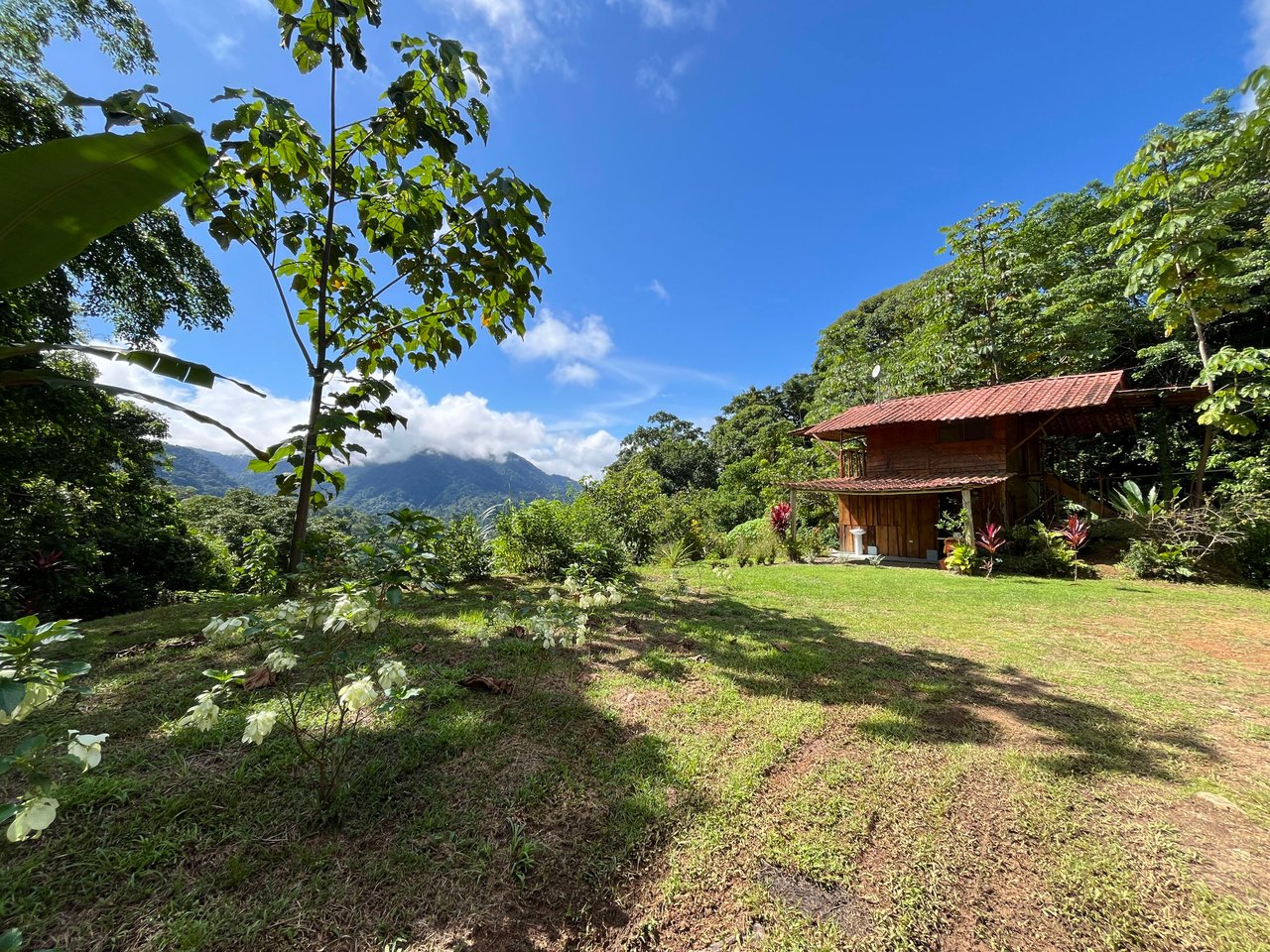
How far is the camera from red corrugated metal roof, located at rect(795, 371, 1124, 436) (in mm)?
12047

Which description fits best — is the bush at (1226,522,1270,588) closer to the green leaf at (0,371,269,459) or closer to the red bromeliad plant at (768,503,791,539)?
the red bromeliad plant at (768,503,791,539)

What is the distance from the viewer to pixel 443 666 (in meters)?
3.86

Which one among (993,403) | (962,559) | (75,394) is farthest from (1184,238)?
(75,394)

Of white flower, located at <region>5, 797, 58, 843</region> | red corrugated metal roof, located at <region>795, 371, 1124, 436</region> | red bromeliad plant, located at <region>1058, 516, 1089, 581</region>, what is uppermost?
red corrugated metal roof, located at <region>795, 371, 1124, 436</region>

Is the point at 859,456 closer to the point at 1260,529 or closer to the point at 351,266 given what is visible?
the point at 1260,529

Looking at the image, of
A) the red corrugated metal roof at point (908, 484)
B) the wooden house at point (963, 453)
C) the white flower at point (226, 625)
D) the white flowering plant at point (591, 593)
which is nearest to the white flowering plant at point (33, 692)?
the white flower at point (226, 625)

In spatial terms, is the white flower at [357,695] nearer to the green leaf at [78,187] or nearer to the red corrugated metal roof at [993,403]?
the green leaf at [78,187]

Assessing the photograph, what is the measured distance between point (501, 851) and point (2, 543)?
10083 millimetres

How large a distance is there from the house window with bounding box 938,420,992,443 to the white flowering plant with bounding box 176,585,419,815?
54.4 feet

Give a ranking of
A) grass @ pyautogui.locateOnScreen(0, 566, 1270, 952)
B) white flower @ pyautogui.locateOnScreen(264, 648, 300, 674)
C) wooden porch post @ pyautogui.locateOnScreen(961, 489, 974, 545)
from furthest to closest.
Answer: wooden porch post @ pyautogui.locateOnScreen(961, 489, 974, 545)
white flower @ pyautogui.locateOnScreen(264, 648, 300, 674)
grass @ pyautogui.locateOnScreen(0, 566, 1270, 952)

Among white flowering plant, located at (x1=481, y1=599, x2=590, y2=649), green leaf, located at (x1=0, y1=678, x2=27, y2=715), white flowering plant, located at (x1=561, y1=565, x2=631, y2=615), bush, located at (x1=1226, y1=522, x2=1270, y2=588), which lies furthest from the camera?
bush, located at (x1=1226, y1=522, x2=1270, y2=588)

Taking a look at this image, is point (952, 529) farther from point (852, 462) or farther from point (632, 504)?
point (632, 504)

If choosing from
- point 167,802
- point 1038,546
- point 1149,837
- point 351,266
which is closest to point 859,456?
point 1038,546

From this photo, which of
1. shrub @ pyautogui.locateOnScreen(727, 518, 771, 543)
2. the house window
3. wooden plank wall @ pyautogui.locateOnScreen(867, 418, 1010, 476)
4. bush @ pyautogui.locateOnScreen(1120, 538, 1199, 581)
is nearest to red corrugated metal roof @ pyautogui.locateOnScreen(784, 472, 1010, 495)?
wooden plank wall @ pyautogui.locateOnScreen(867, 418, 1010, 476)
